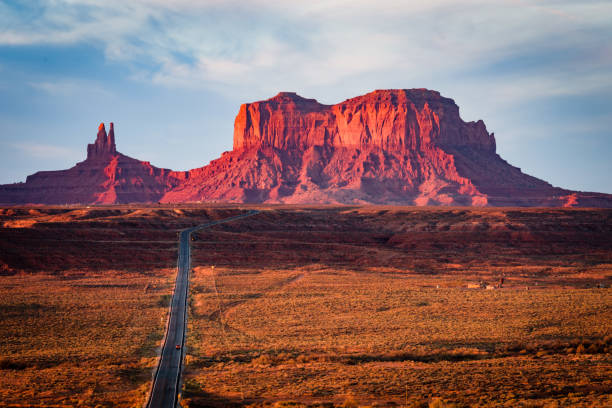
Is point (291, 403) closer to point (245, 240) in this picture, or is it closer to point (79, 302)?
point (79, 302)

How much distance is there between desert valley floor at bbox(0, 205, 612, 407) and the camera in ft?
81.9

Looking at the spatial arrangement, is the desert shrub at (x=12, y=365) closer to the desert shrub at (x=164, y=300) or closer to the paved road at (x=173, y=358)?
the paved road at (x=173, y=358)

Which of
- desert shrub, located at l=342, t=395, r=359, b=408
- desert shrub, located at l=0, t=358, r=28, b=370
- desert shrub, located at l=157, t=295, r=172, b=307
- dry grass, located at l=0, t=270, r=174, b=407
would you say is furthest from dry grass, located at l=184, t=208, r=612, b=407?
desert shrub, located at l=0, t=358, r=28, b=370

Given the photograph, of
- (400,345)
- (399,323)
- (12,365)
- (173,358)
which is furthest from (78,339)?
(399,323)

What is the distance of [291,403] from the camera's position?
22953mm

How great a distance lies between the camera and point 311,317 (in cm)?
4247

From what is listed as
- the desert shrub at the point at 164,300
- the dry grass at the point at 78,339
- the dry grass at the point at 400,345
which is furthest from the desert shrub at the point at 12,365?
the desert shrub at the point at 164,300

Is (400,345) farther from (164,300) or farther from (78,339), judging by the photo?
(164,300)

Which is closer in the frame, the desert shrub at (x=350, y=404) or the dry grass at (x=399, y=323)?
the desert shrub at (x=350, y=404)

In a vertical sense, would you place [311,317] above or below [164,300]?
below

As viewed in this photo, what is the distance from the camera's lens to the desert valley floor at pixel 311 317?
983 inches

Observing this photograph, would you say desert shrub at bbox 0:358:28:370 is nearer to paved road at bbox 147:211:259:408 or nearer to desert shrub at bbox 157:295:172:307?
paved road at bbox 147:211:259:408

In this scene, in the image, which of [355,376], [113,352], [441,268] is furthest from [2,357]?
A: [441,268]

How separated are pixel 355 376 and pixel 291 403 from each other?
455 cm
